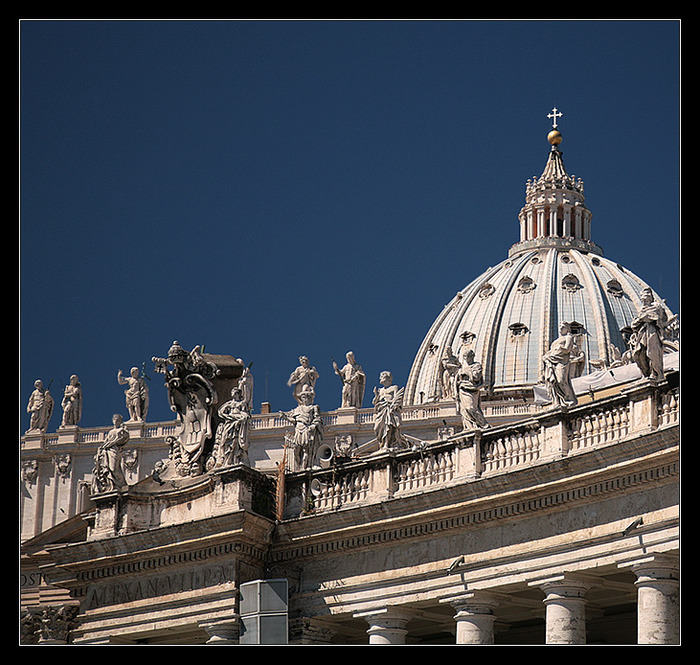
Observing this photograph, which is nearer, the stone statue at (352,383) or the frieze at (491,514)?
the frieze at (491,514)

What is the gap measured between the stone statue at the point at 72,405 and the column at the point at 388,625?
6817cm

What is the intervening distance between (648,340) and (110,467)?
13833mm

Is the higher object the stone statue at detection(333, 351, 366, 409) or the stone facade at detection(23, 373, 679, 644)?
the stone statue at detection(333, 351, 366, 409)

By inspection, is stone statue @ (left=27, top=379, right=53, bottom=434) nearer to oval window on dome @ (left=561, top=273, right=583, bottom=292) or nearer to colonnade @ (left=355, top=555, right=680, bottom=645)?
colonnade @ (left=355, top=555, right=680, bottom=645)

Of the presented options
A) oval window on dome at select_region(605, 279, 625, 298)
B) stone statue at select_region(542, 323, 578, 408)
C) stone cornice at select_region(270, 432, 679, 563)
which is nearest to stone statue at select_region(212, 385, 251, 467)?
stone cornice at select_region(270, 432, 679, 563)

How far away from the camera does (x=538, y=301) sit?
16962 cm

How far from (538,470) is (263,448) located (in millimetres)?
60762

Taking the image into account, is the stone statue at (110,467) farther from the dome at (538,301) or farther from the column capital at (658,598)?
the dome at (538,301)

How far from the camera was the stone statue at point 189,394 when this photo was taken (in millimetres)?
42750

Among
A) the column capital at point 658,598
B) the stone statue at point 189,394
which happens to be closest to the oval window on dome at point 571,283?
the stone statue at point 189,394

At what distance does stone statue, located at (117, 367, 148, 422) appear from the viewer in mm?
101938

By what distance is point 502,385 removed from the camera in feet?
511

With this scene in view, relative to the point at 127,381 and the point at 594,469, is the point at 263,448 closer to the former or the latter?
the point at 127,381

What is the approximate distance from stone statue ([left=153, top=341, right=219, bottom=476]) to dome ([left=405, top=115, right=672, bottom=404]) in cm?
10960
